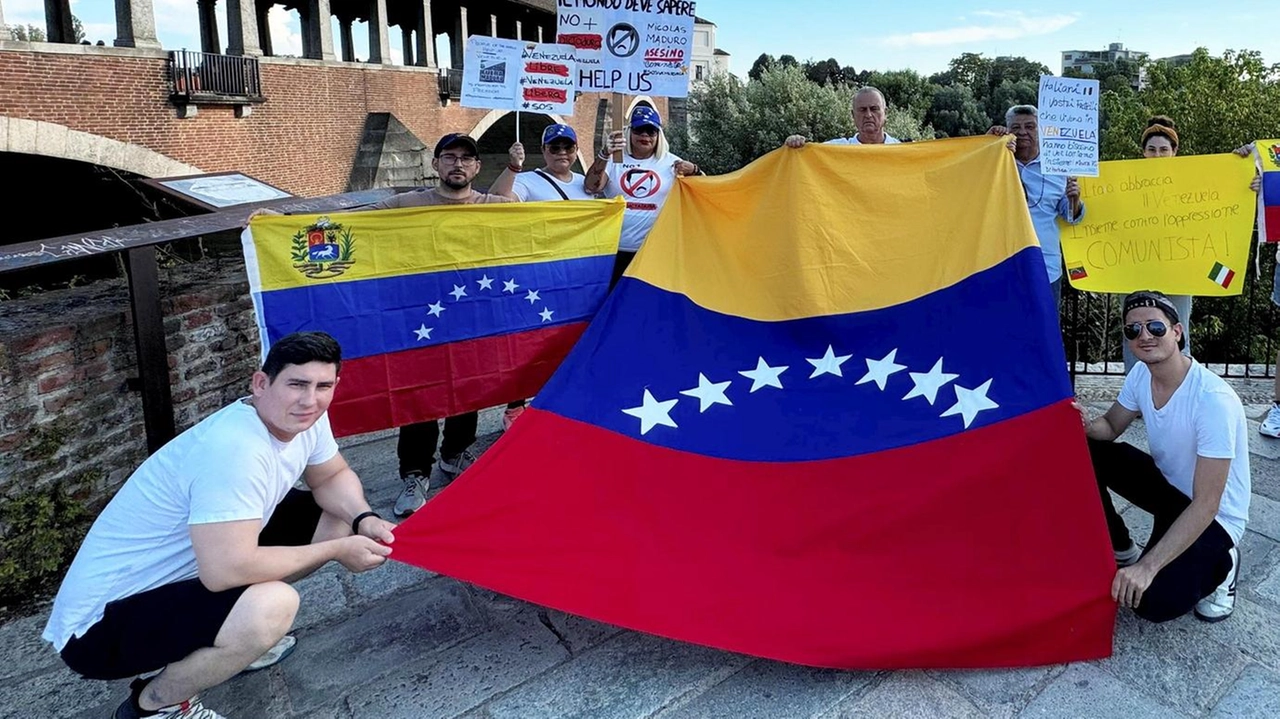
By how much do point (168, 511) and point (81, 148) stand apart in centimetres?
1532

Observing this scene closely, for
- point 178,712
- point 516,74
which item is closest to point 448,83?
point 516,74

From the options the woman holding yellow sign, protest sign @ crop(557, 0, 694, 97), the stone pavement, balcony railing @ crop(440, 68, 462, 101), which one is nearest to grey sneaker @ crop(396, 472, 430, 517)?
the stone pavement

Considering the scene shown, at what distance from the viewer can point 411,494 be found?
4.03 m

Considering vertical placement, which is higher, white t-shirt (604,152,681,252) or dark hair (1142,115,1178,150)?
dark hair (1142,115,1178,150)

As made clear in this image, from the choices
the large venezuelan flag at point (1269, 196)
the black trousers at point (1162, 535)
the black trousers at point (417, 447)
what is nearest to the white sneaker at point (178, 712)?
the black trousers at point (417, 447)

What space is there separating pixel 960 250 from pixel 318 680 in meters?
2.77

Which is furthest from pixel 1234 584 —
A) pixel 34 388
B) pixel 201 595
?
pixel 34 388

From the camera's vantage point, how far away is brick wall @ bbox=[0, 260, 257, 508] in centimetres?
339

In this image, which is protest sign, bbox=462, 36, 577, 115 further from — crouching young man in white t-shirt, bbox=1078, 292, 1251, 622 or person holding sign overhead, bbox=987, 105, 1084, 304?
crouching young man in white t-shirt, bbox=1078, 292, 1251, 622

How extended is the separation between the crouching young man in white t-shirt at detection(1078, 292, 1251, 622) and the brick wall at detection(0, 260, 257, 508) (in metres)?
4.10

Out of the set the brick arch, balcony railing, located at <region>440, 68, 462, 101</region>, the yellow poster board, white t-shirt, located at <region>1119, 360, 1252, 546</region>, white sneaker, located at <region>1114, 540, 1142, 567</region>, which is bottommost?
white sneaker, located at <region>1114, 540, 1142, 567</region>

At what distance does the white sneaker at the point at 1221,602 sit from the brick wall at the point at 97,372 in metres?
4.51

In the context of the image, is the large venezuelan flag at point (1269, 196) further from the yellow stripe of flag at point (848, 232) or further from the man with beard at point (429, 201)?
the man with beard at point (429, 201)

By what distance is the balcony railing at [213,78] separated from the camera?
16031 millimetres
